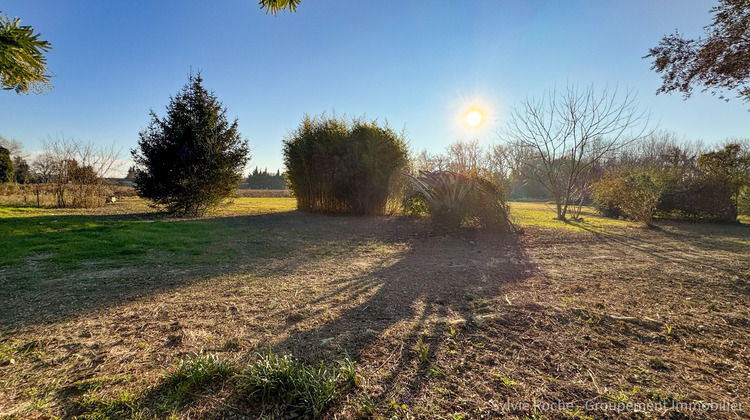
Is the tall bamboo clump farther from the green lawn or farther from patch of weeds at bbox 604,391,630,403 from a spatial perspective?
patch of weeds at bbox 604,391,630,403

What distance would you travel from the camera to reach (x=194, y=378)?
1628mm

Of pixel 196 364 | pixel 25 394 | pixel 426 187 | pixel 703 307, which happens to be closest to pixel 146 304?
pixel 25 394

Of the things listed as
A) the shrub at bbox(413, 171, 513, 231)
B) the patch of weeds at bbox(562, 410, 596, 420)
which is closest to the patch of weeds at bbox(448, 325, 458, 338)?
the patch of weeds at bbox(562, 410, 596, 420)

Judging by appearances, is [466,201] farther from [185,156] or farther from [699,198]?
[699,198]

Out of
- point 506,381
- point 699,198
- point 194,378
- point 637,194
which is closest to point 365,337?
point 506,381

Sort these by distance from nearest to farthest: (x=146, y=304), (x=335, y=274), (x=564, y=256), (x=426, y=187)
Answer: (x=146, y=304)
(x=335, y=274)
(x=564, y=256)
(x=426, y=187)

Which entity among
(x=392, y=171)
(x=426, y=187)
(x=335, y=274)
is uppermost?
(x=392, y=171)

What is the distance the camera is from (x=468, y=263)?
4.99 meters

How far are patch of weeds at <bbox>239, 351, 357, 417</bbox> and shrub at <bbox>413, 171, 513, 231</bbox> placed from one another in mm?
6604

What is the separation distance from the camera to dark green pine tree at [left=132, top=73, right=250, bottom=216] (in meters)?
11.1

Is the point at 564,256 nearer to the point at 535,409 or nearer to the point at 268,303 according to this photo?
the point at 535,409

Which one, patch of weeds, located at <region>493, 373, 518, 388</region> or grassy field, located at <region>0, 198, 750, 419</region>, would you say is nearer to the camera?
grassy field, located at <region>0, 198, 750, 419</region>

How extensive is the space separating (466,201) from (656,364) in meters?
6.45

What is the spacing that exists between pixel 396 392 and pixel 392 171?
1031cm
